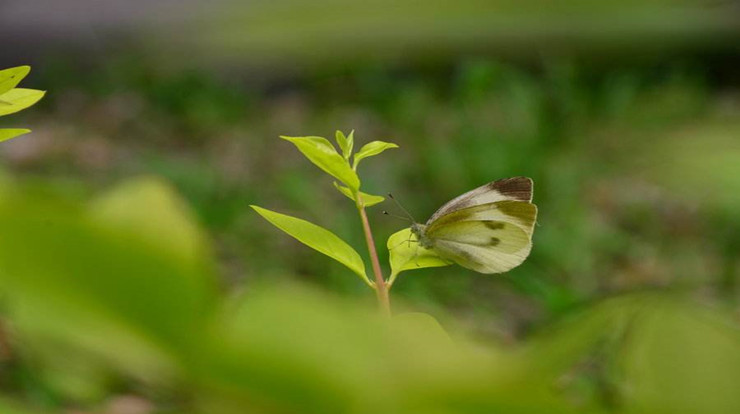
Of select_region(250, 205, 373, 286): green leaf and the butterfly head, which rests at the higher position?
the butterfly head

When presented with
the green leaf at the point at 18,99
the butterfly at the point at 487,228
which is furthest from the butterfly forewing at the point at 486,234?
the green leaf at the point at 18,99

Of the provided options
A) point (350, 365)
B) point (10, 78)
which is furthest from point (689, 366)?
point (10, 78)

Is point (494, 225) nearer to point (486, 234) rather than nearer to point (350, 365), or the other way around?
point (486, 234)

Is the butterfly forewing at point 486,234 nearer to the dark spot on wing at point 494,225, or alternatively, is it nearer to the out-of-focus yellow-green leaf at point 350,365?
the dark spot on wing at point 494,225

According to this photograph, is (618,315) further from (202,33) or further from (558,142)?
(202,33)

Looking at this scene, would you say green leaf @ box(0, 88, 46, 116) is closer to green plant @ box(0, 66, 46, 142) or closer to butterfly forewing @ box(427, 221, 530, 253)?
green plant @ box(0, 66, 46, 142)

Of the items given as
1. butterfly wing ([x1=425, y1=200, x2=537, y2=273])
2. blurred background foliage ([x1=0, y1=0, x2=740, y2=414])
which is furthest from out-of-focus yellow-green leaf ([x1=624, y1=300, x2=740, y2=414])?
butterfly wing ([x1=425, y1=200, x2=537, y2=273])
